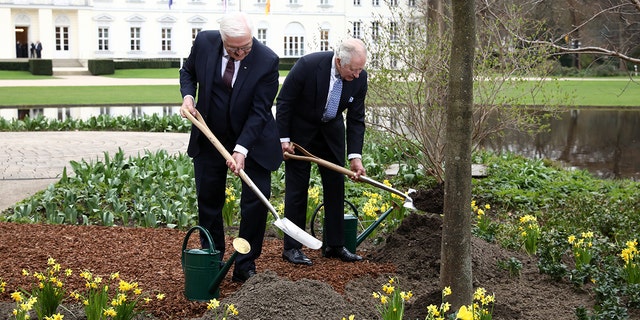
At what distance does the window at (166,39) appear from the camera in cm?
5759

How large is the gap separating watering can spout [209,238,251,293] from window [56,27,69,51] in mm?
52089

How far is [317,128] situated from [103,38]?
52.2 metres

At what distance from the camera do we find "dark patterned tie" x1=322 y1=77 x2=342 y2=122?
18.7ft

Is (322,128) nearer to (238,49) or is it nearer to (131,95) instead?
(238,49)

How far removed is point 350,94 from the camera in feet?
19.0

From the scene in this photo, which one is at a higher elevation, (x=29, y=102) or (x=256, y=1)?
(x=256, y=1)

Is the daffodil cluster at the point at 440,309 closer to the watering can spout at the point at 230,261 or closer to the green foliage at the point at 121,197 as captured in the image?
the watering can spout at the point at 230,261

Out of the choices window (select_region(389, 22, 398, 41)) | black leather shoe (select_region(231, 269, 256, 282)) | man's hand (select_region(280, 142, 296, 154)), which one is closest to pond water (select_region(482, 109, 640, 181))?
window (select_region(389, 22, 398, 41))

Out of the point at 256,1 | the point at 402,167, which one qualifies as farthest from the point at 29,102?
the point at 256,1

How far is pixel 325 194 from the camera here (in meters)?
5.93

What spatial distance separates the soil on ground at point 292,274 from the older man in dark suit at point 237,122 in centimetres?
38

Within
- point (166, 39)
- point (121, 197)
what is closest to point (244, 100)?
point (121, 197)

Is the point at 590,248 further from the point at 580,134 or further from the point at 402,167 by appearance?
the point at 580,134

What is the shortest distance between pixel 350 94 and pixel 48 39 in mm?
51293
